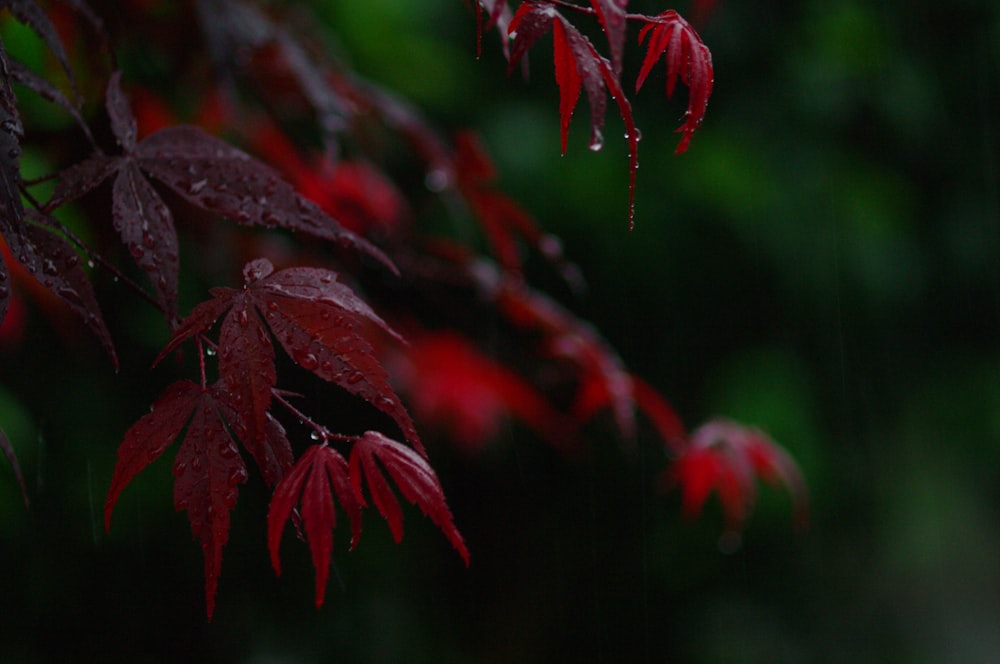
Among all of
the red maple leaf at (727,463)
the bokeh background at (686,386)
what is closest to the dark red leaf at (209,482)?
the red maple leaf at (727,463)

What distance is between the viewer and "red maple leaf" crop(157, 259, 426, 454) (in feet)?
1.44

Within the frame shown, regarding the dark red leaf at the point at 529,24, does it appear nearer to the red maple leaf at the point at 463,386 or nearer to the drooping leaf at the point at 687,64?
the drooping leaf at the point at 687,64

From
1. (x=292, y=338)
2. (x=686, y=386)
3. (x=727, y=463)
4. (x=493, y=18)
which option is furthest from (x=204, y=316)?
(x=686, y=386)

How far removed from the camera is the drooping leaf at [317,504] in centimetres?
44

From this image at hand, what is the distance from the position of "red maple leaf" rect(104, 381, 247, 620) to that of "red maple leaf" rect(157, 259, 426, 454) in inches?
1.2

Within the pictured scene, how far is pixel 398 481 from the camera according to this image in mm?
482

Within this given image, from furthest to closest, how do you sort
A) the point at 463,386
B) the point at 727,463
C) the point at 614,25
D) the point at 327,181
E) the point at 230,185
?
the point at 463,386
the point at 727,463
the point at 327,181
the point at 230,185
the point at 614,25

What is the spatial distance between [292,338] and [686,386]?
2245 mm

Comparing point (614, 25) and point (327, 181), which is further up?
point (614, 25)

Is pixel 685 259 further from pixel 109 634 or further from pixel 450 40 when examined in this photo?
pixel 109 634

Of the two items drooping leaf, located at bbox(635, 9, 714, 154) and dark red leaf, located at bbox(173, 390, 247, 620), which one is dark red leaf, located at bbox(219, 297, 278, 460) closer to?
dark red leaf, located at bbox(173, 390, 247, 620)

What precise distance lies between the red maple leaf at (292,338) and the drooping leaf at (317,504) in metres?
0.04

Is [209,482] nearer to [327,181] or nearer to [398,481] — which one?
[398,481]

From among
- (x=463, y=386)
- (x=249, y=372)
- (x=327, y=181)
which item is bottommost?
(x=463, y=386)
